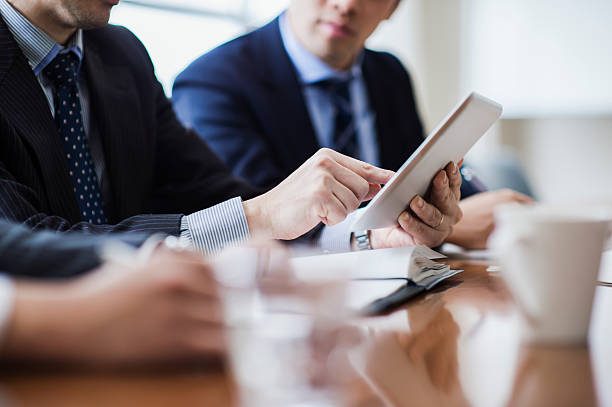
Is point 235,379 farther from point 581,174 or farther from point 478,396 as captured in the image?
point 581,174

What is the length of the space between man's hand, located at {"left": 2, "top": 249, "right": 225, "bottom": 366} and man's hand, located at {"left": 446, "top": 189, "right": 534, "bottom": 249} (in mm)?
838

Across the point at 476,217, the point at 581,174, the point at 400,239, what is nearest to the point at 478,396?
the point at 400,239

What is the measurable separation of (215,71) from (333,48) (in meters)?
0.30

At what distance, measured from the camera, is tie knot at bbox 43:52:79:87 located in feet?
3.42

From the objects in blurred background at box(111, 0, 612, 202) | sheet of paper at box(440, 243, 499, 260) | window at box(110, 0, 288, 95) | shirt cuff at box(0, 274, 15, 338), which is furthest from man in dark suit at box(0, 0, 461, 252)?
blurred background at box(111, 0, 612, 202)

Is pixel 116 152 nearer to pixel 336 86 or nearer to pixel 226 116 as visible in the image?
pixel 226 116

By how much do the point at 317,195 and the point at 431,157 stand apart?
0.16 meters

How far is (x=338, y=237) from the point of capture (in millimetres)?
1125

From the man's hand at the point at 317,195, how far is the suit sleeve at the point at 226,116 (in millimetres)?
505

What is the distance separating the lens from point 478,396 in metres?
0.41

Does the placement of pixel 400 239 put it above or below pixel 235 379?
below

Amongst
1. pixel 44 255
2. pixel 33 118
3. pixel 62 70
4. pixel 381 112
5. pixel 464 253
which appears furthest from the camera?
pixel 381 112

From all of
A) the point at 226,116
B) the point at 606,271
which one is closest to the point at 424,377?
the point at 606,271

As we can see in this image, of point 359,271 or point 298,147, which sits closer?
point 359,271
